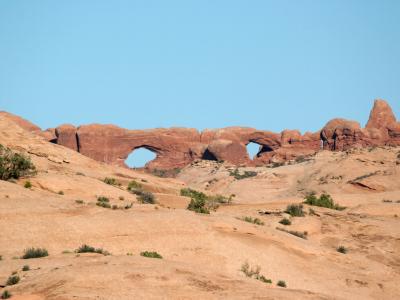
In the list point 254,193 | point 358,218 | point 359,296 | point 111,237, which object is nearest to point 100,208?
point 111,237

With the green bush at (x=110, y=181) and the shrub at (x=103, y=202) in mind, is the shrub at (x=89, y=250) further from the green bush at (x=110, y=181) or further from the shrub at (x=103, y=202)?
the green bush at (x=110, y=181)

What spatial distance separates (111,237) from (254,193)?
4087 centimetres

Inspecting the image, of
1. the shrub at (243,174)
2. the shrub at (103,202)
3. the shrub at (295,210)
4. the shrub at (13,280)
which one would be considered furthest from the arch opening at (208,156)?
the shrub at (13,280)

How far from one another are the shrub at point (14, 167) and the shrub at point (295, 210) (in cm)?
1291

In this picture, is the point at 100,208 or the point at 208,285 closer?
the point at 208,285

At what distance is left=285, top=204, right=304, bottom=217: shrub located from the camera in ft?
119

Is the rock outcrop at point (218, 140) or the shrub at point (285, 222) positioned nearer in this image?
the shrub at point (285, 222)

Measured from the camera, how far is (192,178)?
8006 centimetres

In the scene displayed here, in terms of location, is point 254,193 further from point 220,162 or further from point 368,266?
point 368,266

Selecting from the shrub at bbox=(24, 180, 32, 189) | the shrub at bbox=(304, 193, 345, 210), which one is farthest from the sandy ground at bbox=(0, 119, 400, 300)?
the shrub at bbox=(304, 193, 345, 210)

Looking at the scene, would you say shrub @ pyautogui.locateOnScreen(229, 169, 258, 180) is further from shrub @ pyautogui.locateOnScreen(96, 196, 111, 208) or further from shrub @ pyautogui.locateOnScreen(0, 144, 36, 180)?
shrub @ pyautogui.locateOnScreen(96, 196, 111, 208)

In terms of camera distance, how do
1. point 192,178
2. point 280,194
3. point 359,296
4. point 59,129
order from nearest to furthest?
point 359,296
point 280,194
point 192,178
point 59,129

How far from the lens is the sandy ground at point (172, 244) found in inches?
674

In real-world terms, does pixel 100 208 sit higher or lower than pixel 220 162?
lower
